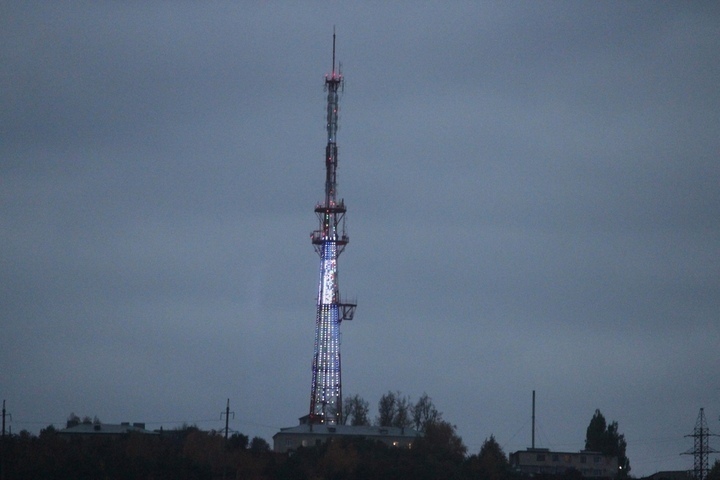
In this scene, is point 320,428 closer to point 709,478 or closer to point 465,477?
point 465,477

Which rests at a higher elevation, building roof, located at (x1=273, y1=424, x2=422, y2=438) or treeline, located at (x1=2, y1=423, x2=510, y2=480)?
building roof, located at (x1=273, y1=424, x2=422, y2=438)

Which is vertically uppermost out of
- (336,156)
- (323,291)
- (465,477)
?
(336,156)

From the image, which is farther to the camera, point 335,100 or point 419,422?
point 419,422

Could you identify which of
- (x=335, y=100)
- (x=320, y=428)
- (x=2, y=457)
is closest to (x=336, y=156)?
(x=335, y=100)

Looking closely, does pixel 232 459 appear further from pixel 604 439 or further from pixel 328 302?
pixel 604 439

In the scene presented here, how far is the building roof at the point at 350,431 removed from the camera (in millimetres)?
119625

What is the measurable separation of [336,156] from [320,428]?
23.9 metres

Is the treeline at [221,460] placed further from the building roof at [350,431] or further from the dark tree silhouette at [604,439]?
the dark tree silhouette at [604,439]

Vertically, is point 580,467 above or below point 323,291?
below

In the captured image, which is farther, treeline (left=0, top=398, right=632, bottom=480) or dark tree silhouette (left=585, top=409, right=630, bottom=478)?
dark tree silhouette (left=585, top=409, right=630, bottom=478)

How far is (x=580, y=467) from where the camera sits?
122875mm

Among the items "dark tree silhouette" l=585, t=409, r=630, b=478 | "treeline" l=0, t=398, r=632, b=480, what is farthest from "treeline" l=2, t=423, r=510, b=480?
"dark tree silhouette" l=585, t=409, r=630, b=478

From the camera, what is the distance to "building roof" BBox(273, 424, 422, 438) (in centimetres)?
11962

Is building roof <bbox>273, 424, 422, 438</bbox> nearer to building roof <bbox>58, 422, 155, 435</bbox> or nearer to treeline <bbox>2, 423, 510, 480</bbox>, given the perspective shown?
treeline <bbox>2, 423, 510, 480</bbox>
